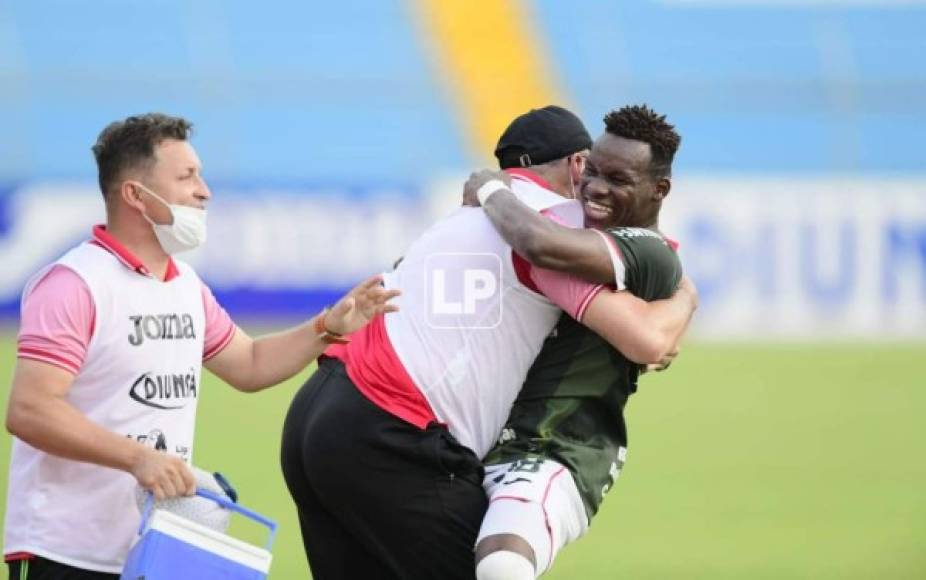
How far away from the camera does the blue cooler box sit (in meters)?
4.36

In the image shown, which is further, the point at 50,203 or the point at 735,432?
the point at 50,203

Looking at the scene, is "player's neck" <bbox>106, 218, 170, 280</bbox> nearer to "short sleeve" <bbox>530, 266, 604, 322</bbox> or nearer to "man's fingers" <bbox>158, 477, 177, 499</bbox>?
"man's fingers" <bbox>158, 477, 177, 499</bbox>

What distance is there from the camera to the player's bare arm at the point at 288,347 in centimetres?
507

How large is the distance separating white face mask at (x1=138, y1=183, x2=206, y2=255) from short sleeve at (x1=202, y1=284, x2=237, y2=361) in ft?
0.92

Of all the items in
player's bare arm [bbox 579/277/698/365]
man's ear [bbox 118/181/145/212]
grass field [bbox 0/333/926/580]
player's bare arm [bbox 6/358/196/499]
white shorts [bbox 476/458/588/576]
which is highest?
man's ear [bbox 118/181/145/212]

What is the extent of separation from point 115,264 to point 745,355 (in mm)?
12244

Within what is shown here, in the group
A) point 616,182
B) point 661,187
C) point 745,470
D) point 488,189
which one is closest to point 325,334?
point 488,189

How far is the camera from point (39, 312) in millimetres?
4578

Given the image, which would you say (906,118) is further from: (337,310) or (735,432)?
(337,310)

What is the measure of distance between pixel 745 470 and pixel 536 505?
6.53 metres

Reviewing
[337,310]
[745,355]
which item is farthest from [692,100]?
[337,310]

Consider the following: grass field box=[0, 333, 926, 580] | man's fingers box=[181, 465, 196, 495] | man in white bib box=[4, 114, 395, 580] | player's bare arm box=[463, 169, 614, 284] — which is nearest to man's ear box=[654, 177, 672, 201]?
player's bare arm box=[463, 169, 614, 284]

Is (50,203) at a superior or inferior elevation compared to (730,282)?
superior

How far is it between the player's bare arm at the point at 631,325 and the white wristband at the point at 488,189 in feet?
1.62
